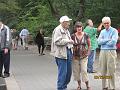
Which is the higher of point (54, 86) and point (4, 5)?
point (4, 5)

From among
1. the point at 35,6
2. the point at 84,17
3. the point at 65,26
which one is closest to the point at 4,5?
the point at 35,6

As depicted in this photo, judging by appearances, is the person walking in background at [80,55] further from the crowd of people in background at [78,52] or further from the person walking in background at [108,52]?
the person walking in background at [108,52]

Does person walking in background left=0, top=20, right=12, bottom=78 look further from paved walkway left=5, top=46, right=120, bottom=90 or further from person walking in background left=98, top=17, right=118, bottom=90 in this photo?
person walking in background left=98, top=17, right=118, bottom=90

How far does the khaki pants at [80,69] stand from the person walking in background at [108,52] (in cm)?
43

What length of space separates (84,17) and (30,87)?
1520 cm

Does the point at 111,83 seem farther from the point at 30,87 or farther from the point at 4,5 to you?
the point at 4,5

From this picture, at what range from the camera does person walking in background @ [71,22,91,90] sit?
1079 cm

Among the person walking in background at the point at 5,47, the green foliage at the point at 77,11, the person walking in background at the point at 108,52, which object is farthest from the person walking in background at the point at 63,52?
the green foliage at the point at 77,11

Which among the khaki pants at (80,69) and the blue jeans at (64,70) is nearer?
the blue jeans at (64,70)

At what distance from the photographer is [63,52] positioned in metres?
10.3

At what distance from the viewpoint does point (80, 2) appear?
83.0ft

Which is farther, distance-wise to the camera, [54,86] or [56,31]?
[54,86]

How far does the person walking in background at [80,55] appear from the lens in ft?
35.4

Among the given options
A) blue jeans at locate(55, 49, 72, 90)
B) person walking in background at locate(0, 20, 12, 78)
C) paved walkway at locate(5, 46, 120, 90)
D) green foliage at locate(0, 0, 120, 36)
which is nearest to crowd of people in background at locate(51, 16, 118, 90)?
blue jeans at locate(55, 49, 72, 90)
